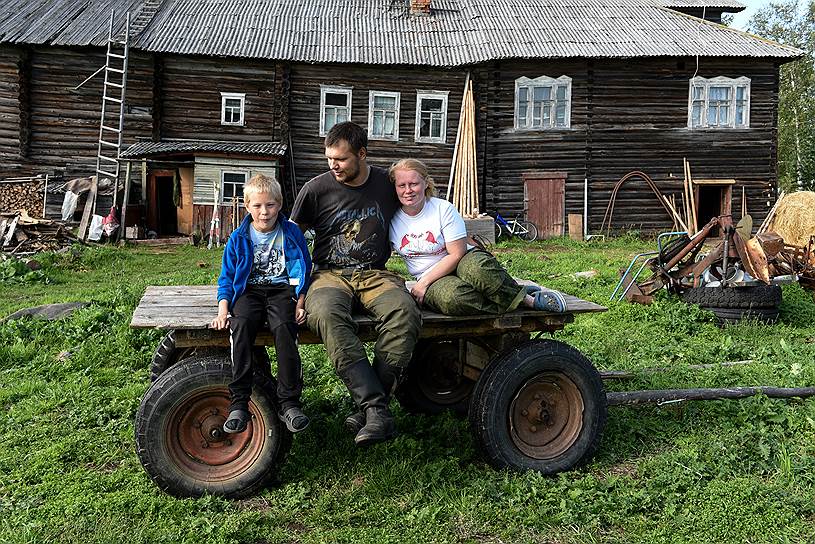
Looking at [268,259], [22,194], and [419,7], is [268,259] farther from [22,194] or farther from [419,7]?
[419,7]

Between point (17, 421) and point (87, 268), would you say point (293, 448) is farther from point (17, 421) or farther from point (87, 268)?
point (87, 268)

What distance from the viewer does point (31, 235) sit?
15430 millimetres

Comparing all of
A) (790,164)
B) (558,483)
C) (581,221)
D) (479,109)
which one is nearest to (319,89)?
(479,109)

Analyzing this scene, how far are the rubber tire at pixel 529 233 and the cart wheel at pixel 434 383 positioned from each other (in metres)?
14.5

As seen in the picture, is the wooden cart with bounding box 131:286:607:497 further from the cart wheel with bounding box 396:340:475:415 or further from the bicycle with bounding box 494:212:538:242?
the bicycle with bounding box 494:212:538:242

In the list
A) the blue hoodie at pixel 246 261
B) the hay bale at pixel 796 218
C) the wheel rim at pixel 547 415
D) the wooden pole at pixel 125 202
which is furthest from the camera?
the wooden pole at pixel 125 202

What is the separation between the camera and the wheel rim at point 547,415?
4.09 metres

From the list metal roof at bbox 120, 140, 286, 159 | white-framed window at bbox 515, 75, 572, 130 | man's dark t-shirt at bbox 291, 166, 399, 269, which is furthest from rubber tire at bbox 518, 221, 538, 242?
man's dark t-shirt at bbox 291, 166, 399, 269

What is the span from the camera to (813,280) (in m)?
9.57

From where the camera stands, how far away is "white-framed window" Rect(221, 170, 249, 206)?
18.0m

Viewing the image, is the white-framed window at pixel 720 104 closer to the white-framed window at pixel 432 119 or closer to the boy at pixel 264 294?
the white-framed window at pixel 432 119

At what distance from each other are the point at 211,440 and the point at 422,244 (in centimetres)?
170

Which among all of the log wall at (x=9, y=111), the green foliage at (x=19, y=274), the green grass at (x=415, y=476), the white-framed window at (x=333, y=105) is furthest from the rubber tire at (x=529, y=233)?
the log wall at (x=9, y=111)

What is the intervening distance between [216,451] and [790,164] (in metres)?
33.3
